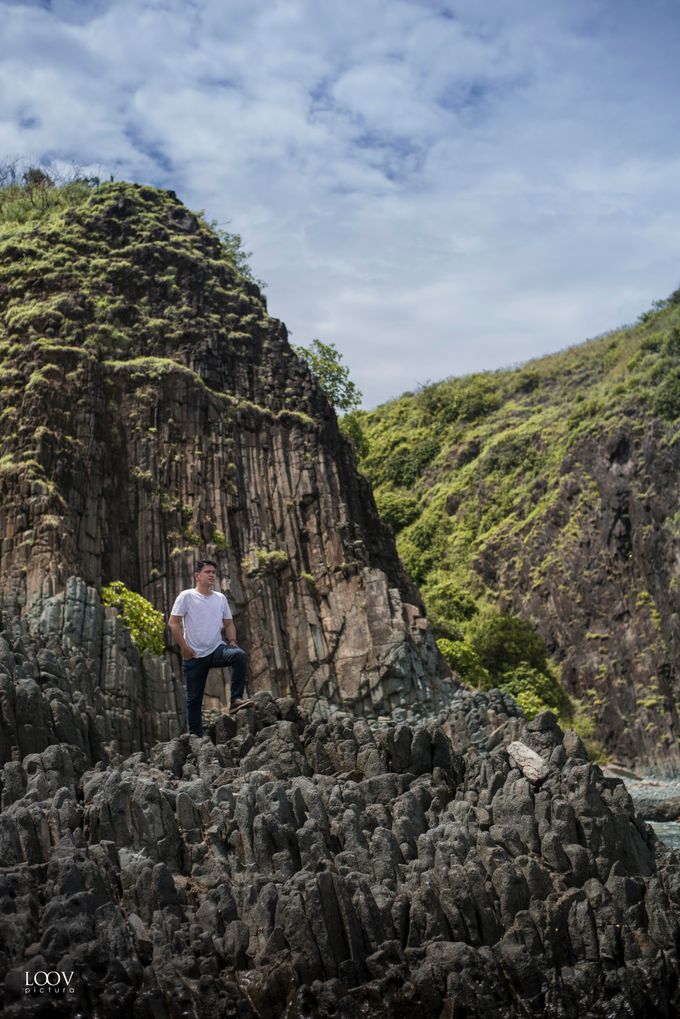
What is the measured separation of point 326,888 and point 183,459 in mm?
36137

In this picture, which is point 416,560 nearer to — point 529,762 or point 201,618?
point 529,762

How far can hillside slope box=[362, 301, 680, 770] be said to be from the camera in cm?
6794

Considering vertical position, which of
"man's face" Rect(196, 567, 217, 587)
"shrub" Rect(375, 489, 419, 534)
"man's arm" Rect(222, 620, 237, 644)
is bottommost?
"man's arm" Rect(222, 620, 237, 644)

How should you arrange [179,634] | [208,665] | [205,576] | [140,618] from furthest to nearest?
[140,618]
[208,665]
[205,576]
[179,634]

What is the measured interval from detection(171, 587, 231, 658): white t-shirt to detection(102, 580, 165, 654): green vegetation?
19.1m

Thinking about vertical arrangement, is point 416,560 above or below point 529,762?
above

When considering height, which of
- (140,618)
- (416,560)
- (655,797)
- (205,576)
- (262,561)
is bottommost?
(655,797)

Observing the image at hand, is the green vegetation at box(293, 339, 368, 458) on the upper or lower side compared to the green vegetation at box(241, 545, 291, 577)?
upper

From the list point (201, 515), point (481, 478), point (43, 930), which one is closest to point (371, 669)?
point (201, 515)

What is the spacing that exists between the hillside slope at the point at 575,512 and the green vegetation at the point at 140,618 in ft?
71.8

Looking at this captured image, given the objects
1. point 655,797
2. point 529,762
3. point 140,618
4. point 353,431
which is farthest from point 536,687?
point 529,762

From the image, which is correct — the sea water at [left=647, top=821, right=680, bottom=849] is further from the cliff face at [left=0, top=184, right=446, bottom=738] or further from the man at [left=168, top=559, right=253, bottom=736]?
the man at [left=168, top=559, right=253, bottom=736]

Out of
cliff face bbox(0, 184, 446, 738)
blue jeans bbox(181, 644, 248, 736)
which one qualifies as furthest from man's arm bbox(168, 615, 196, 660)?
cliff face bbox(0, 184, 446, 738)

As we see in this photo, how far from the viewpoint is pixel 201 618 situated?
70.8 ft
